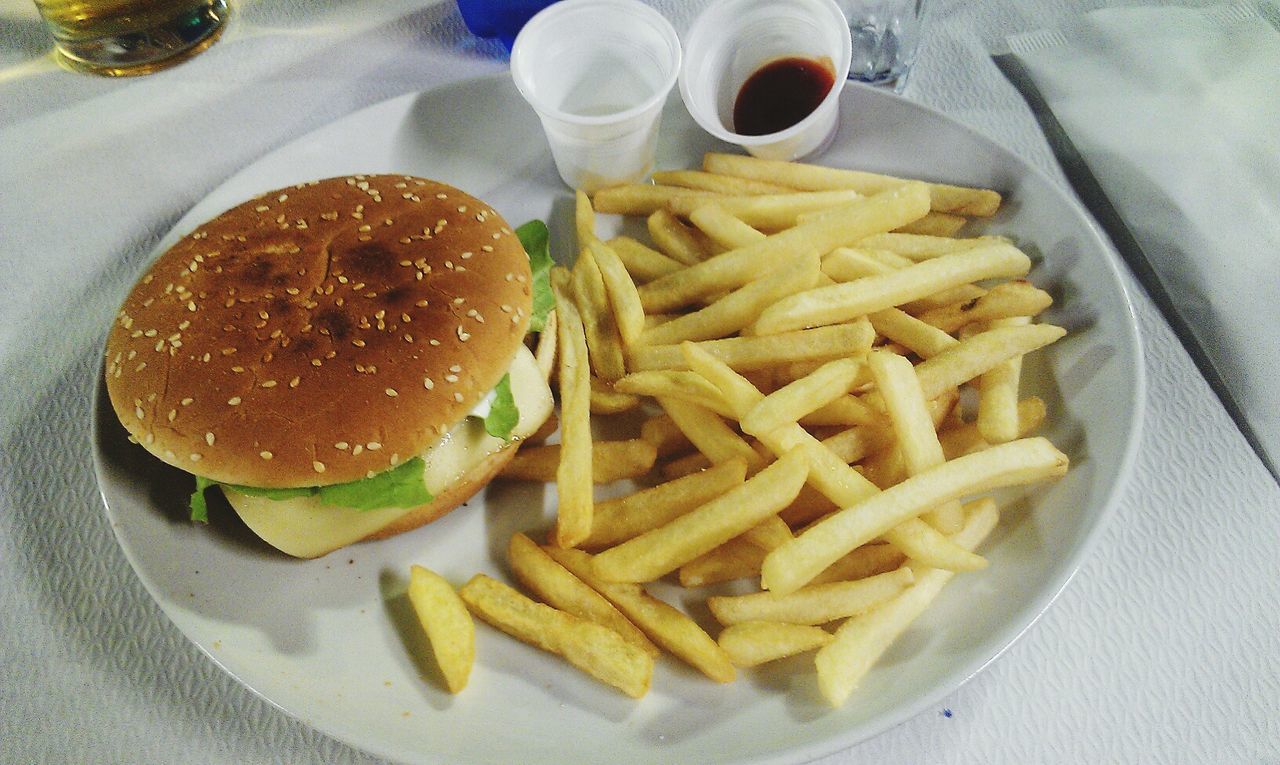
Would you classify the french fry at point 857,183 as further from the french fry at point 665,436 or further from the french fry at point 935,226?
the french fry at point 665,436

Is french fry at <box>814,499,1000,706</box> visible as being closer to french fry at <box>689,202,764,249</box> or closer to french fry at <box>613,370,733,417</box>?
french fry at <box>613,370,733,417</box>

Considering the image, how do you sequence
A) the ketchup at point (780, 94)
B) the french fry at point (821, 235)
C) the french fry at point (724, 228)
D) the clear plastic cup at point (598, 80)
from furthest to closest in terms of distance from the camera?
the ketchup at point (780, 94) → the clear plastic cup at point (598, 80) → the french fry at point (724, 228) → the french fry at point (821, 235)

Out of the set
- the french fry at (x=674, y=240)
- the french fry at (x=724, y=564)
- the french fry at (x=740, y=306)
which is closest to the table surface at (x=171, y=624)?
the french fry at (x=724, y=564)

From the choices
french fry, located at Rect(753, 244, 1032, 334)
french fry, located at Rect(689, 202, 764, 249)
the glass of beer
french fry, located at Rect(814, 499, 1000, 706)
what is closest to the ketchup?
french fry, located at Rect(689, 202, 764, 249)

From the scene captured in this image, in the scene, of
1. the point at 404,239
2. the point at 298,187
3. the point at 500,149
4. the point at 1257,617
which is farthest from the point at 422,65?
the point at 1257,617

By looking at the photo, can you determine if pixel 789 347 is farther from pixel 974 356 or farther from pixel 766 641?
pixel 766 641

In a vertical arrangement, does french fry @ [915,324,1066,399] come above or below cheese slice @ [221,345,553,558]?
above

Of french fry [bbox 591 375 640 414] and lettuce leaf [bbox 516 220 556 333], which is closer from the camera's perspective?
french fry [bbox 591 375 640 414]
